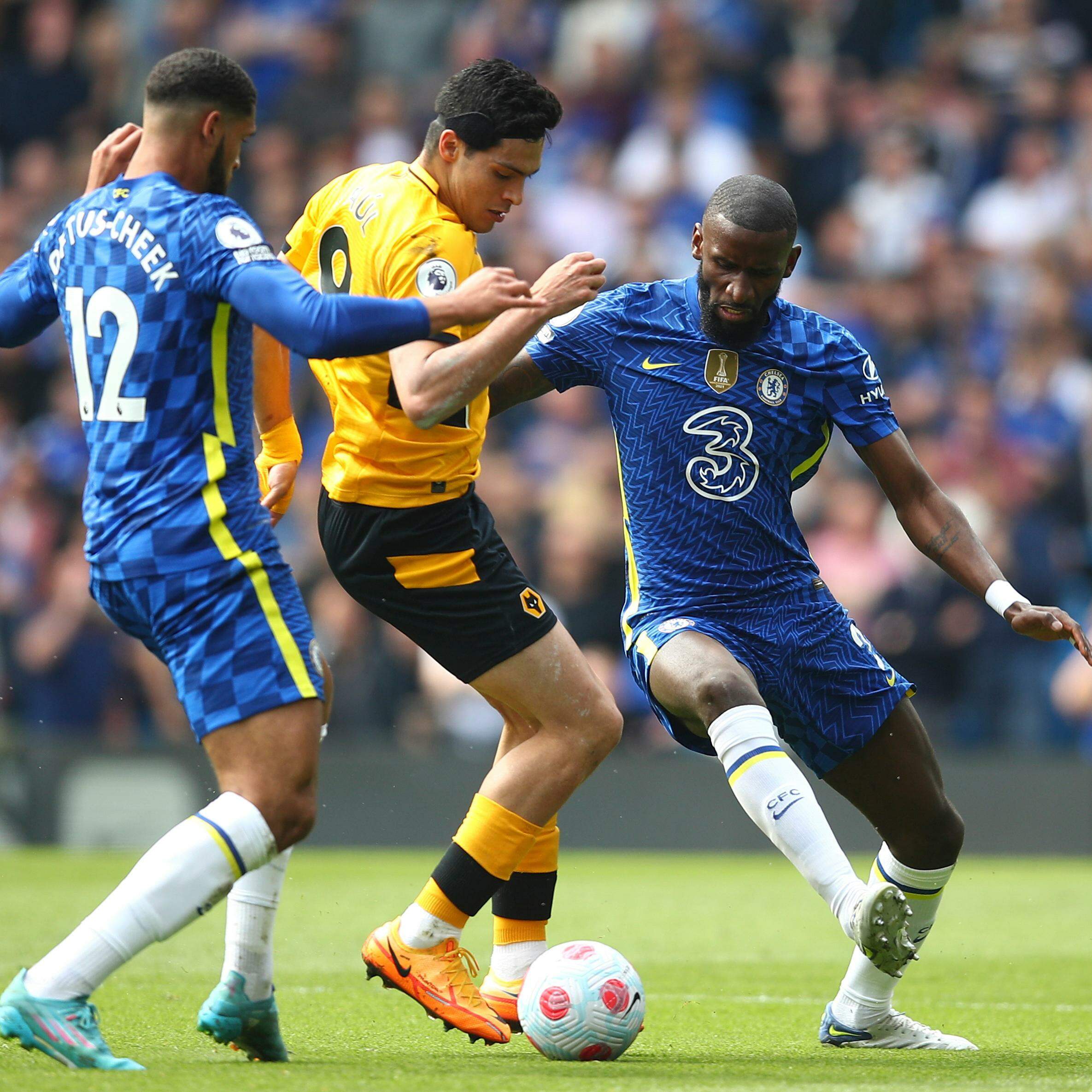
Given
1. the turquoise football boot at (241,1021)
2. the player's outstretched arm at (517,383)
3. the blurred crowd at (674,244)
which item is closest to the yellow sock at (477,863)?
the turquoise football boot at (241,1021)

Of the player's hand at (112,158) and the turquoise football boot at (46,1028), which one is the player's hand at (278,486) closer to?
the player's hand at (112,158)

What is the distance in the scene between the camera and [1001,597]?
5.38m

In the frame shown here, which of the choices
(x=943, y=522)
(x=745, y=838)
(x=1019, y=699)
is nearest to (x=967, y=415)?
(x=1019, y=699)

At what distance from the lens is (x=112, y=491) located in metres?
4.42

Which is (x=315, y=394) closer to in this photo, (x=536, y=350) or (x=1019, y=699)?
(x=1019, y=699)

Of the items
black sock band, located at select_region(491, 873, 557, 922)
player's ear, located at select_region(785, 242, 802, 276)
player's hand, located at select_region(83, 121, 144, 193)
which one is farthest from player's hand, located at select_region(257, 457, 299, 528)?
player's ear, located at select_region(785, 242, 802, 276)

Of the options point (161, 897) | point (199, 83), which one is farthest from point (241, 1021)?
point (199, 83)

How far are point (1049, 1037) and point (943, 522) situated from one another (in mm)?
1626

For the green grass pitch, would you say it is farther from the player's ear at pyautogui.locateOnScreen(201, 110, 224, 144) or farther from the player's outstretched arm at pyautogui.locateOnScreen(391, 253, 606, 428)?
the player's ear at pyautogui.locateOnScreen(201, 110, 224, 144)

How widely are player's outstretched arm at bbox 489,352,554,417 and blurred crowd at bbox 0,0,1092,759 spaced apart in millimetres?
6355

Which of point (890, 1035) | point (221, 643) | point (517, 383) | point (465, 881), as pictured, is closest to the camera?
point (221, 643)

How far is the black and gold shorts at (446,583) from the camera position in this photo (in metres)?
5.27

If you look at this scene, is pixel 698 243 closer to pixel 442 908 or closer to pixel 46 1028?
pixel 442 908

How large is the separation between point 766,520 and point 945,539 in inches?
21.8
